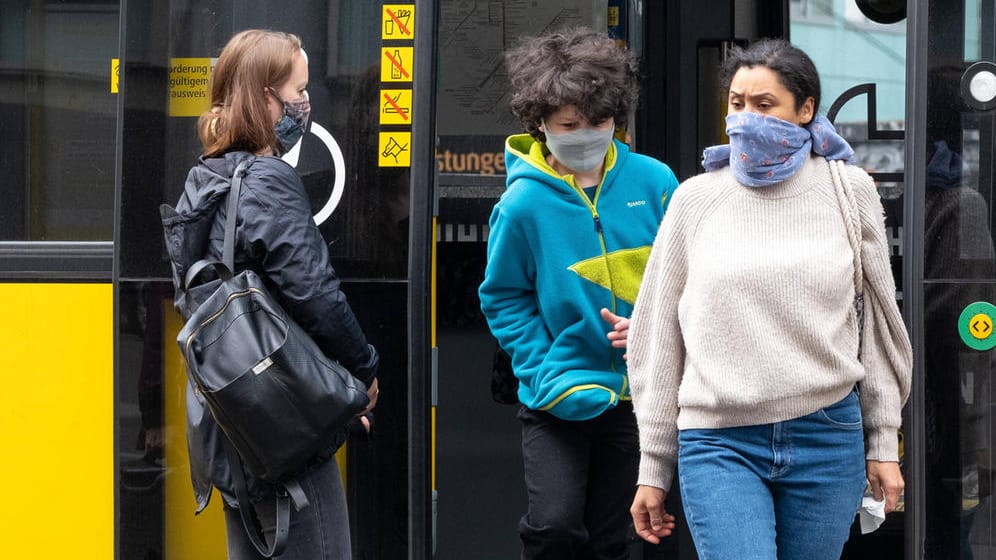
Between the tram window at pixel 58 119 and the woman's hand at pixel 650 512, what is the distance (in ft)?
5.37

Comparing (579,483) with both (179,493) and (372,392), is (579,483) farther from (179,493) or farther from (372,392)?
(179,493)

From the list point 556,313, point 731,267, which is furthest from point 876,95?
point 731,267

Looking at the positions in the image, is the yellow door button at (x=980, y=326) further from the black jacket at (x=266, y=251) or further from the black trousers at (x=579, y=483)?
the black jacket at (x=266, y=251)

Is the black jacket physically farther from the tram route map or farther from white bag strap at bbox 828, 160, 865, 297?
the tram route map

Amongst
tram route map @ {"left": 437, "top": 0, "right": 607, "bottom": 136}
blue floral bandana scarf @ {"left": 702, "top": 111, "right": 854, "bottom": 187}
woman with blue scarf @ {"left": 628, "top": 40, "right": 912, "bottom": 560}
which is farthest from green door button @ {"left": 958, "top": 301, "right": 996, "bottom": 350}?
tram route map @ {"left": 437, "top": 0, "right": 607, "bottom": 136}

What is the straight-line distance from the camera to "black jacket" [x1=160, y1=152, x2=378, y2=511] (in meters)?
2.68

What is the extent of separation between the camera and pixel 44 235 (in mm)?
3443

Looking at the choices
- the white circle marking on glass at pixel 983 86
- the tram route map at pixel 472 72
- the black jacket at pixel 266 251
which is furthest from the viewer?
the tram route map at pixel 472 72

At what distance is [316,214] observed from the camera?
129 inches

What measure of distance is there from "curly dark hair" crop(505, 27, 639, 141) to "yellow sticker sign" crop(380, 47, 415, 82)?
0.84 feet

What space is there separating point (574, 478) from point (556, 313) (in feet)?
1.32

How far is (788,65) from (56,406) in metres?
2.07

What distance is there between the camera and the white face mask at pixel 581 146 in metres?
3.02

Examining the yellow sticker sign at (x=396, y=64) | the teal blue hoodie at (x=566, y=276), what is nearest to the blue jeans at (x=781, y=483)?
the teal blue hoodie at (x=566, y=276)
